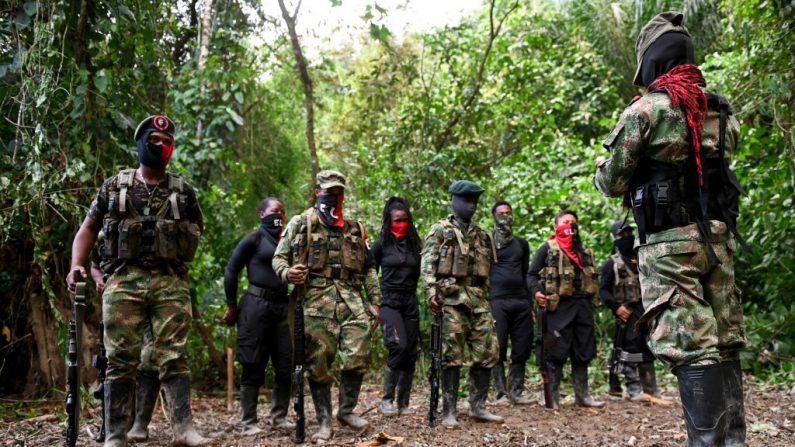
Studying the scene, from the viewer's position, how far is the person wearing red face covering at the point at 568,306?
7168mm

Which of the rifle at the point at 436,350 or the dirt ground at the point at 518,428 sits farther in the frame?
the rifle at the point at 436,350

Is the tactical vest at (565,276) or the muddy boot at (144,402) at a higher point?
the tactical vest at (565,276)

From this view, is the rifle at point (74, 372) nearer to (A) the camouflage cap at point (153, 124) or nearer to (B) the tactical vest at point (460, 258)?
(A) the camouflage cap at point (153, 124)

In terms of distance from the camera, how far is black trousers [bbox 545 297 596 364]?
282 inches

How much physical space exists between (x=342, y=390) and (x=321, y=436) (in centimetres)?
51

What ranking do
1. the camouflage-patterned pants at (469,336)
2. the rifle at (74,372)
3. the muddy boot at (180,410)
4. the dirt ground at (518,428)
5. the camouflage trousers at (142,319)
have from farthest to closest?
the camouflage-patterned pants at (469,336) < the dirt ground at (518,428) < the muddy boot at (180,410) < the camouflage trousers at (142,319) < the rifle at (74,372)

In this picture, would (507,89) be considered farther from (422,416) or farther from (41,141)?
(41,141)

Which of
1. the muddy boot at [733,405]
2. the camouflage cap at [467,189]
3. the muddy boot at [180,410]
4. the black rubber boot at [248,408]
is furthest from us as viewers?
the camouflage cap at [467,189]

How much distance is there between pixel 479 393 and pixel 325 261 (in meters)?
1.91

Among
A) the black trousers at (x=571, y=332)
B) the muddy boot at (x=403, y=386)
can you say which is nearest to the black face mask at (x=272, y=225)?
the muddy boot at (x=403, y=386)

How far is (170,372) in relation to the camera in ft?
15.0

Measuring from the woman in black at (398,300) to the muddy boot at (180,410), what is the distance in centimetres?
254

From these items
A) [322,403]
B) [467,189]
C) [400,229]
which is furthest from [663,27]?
[400,229]

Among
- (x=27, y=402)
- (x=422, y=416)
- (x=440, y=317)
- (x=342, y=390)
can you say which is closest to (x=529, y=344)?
(x=422, y=416)
